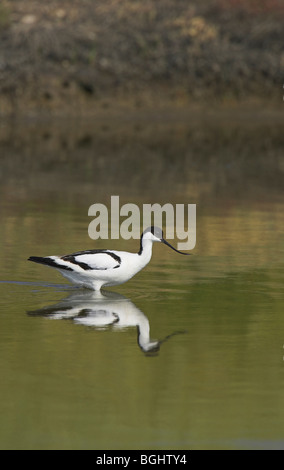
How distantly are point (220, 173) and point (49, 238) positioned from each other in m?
9.95

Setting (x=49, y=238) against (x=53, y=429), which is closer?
(x=53, y=429)

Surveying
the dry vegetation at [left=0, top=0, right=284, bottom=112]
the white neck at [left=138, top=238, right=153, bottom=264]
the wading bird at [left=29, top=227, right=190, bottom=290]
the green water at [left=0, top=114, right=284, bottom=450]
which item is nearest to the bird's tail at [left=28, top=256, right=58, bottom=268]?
the wading bird at [left=29, top=227, right=190, bottom=290]

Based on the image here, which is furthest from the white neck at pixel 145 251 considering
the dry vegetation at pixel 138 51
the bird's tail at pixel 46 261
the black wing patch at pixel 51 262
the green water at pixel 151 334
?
the dry vegetation at pixel 138 51

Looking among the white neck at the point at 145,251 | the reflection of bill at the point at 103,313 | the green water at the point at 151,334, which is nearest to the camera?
the green water at the point at 151,334

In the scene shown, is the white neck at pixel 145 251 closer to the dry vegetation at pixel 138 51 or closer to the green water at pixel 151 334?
the green water at pixel 151 334

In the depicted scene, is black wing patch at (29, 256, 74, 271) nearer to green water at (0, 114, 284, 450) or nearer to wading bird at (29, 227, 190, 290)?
wading bird at (29, 227, 190, 290)

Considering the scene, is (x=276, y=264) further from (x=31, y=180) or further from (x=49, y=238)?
(x=31, y=180)

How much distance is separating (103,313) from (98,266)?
0.73 meters

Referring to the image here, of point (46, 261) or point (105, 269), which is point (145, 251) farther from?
point (46, 261)

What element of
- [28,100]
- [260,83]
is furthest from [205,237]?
[260,83]

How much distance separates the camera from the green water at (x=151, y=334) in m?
7.86

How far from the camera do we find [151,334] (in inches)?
407

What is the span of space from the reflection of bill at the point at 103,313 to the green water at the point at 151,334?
0.02 metres

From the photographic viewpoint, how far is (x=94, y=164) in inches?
1050
